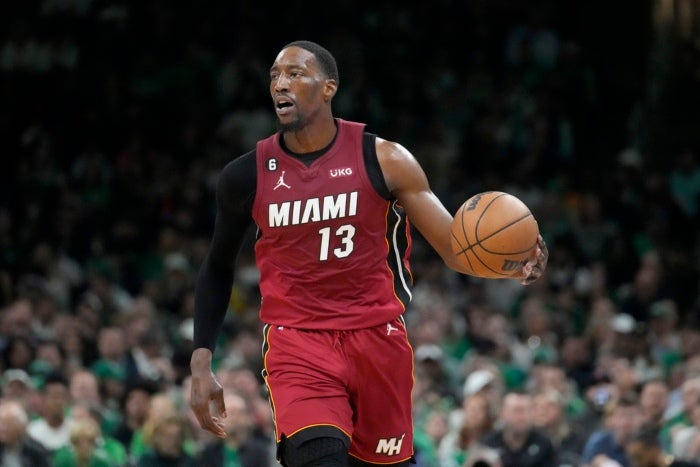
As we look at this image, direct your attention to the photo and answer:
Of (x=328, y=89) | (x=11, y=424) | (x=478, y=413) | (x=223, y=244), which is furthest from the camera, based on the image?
(x=478, y=413)

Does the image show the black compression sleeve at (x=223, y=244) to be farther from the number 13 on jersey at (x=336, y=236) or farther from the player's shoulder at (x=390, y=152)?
the player's shoulder at (x=390, y=152)

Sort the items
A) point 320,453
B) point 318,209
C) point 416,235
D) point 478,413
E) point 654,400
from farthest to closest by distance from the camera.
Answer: point 416,235 → point 654,400 → point 478,413 → point 318,209 → point 320,453

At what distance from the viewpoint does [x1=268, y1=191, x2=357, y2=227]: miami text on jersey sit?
233 inches

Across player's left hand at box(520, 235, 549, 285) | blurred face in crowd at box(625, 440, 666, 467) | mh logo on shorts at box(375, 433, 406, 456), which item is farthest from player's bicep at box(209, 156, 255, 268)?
blurred face in crowd at box(625, 440, 666, 467)

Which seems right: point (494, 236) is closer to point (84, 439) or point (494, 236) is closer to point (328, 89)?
point (328, 89)

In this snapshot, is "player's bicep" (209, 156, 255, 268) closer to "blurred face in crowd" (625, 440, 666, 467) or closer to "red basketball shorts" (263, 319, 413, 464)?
"red basketball shorts" (263, 319, 413, 464)

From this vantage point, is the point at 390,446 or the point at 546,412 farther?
the point at 546,412

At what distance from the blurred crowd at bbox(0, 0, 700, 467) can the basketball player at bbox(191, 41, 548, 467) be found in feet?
13.1

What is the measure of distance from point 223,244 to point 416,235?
9708mm

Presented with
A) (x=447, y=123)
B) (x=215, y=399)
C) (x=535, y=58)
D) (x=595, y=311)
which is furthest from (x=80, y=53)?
(x=215, y=399)

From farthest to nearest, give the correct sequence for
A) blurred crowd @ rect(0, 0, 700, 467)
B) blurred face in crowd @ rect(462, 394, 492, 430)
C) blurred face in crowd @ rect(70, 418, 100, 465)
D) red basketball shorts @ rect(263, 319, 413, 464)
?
blurred crowd @ rect(0, 0, 700, 467) < blurred face in crowd @ rect(462, 394, 492, 430) < blurred face in crowd @ rect(70, 418, 100, 465) < red basketball shorts @ rect(263, 319, 413, 464)

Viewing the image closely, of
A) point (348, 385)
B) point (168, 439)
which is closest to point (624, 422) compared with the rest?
point (168, 439)

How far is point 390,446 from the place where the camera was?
6.07m

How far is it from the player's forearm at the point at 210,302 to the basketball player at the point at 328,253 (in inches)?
4.3
